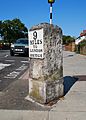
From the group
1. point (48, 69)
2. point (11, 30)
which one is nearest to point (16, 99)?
point (48, 69)

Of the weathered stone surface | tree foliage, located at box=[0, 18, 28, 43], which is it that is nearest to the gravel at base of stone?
the weathered stone surface

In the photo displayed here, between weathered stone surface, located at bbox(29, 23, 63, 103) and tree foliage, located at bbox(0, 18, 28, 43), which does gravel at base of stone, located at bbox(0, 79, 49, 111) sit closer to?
weathered stone surface, located at bbox(29, 23, 63, 103)

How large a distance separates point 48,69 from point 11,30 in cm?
10543

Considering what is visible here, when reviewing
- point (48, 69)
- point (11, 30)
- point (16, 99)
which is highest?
point (11, 30)

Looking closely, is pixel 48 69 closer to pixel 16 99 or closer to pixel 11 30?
pixel 16 99

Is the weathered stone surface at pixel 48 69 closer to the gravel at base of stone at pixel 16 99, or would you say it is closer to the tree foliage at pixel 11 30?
the gravel at base of stone at pixel 16 99

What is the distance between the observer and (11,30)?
364 feet

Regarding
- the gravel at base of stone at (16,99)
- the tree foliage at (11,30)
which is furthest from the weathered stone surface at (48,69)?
the tree foliage at (11,30)

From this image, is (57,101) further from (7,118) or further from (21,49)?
(21,49)

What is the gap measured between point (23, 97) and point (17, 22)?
11020 centimetres

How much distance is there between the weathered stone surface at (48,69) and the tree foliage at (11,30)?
97356 mm

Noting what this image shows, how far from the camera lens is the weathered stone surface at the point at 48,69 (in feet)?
22.5

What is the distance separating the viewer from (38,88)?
7.05 m

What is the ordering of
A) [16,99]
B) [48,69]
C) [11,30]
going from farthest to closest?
[11,30], [16,99], [48,69]
